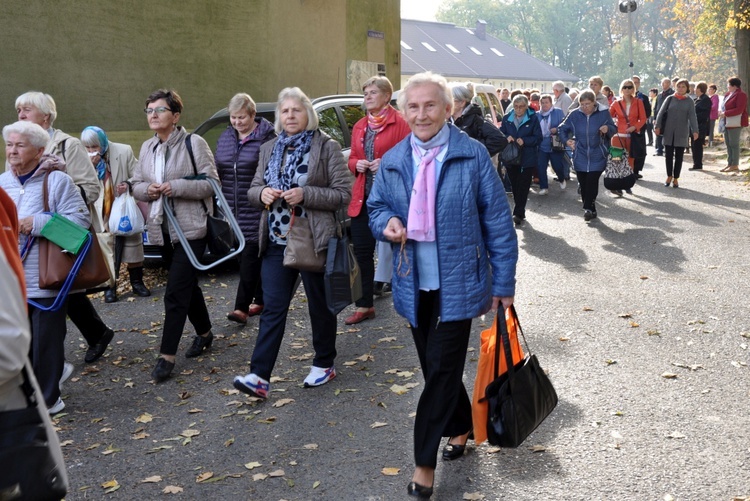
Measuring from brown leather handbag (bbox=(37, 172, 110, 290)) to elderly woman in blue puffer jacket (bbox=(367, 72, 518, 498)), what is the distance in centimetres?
229

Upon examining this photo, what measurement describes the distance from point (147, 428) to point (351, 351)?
199cm

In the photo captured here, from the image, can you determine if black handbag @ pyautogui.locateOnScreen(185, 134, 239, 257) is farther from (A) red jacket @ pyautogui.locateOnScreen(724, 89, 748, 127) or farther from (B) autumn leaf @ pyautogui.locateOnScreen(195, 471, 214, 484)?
(A) red jacket @ pyautogui.locateOnScreen(724, 89, 748, 127)

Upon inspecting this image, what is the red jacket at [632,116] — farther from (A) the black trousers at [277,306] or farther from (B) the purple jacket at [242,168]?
(A) the black trousers at [277,306]

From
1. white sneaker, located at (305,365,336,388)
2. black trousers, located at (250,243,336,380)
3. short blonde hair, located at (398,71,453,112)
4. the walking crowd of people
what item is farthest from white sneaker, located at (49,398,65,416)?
short blonde hair, located at (398,71,453,112)

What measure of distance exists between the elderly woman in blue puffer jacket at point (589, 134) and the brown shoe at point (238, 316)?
671 cm

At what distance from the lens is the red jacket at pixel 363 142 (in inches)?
303

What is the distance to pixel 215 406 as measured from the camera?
587cm

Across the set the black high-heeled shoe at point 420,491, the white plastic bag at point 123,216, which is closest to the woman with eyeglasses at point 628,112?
the white plastic bag at point 123,216

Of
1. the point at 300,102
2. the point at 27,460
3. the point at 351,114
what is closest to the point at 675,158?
the point at 351,114

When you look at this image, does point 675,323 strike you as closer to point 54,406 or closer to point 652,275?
point 652,275

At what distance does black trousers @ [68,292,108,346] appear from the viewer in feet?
22.7

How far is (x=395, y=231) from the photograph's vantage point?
4141mm

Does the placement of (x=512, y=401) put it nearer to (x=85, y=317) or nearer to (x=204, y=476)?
(x=204, y=476)

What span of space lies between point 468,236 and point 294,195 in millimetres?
1828
